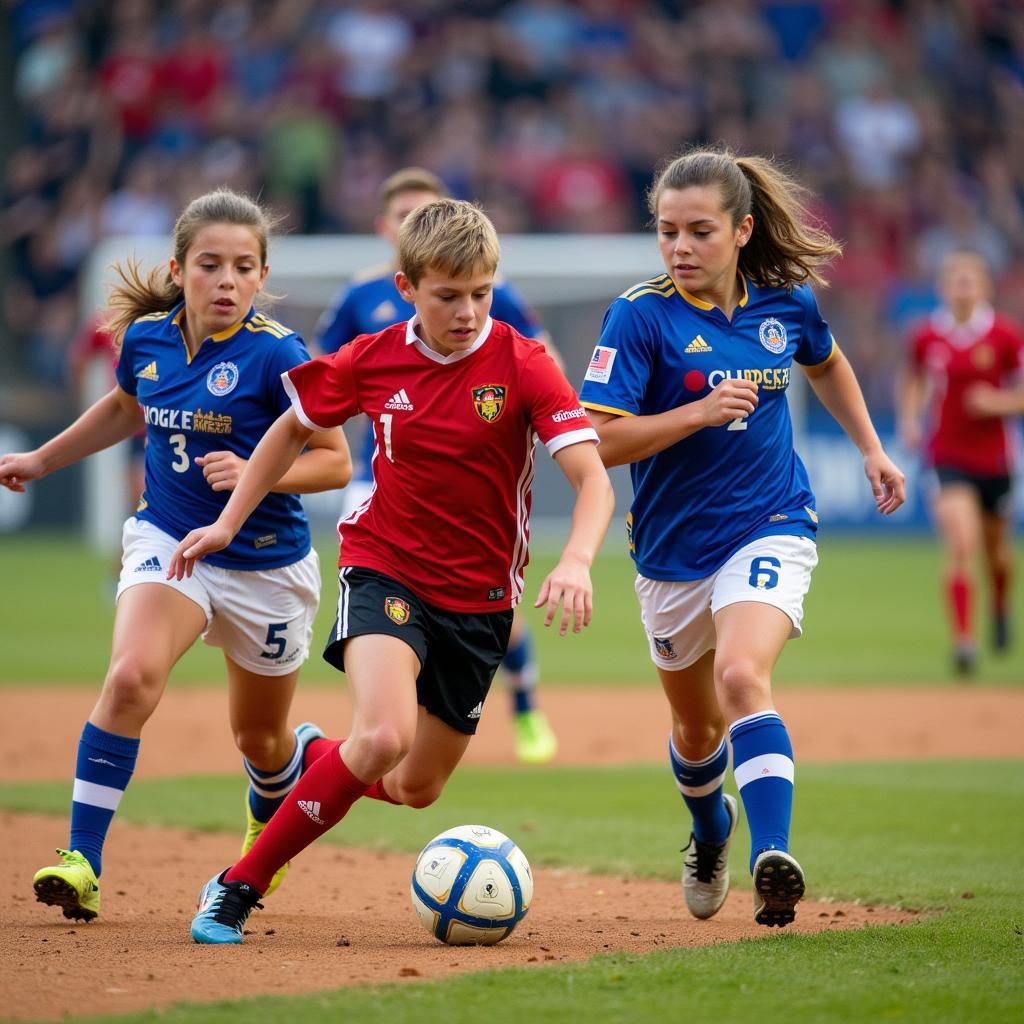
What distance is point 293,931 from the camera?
531cm

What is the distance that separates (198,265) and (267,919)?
230 cm

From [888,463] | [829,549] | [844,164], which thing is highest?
[844,164]

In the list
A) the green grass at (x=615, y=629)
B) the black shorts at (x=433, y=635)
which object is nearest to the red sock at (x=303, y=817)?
the black shorts at (x=433, y=635)

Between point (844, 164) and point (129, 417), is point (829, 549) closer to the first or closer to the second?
point (844, 164)

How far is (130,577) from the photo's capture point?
570 centimetres

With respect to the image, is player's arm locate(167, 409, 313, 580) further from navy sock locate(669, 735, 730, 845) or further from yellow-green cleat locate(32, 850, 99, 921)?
navy sock locate(669, 735, 730, 845)

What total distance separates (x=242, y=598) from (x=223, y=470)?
0.57m

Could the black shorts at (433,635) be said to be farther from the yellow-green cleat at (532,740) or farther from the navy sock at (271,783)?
the yellow-green cleat at (532,740)

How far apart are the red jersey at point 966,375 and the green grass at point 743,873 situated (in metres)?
4.47

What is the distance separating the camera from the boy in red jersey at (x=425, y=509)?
4.98m

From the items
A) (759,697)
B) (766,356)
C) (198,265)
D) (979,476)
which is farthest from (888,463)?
(979,476)

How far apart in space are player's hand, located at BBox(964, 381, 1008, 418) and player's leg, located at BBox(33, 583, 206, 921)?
364 inches

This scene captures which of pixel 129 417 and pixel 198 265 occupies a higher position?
pixel 198 265

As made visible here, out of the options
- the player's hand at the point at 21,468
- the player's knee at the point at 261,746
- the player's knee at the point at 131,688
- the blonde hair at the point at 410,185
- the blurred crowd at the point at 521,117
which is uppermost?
the blurred crowd at the point at 521,117
